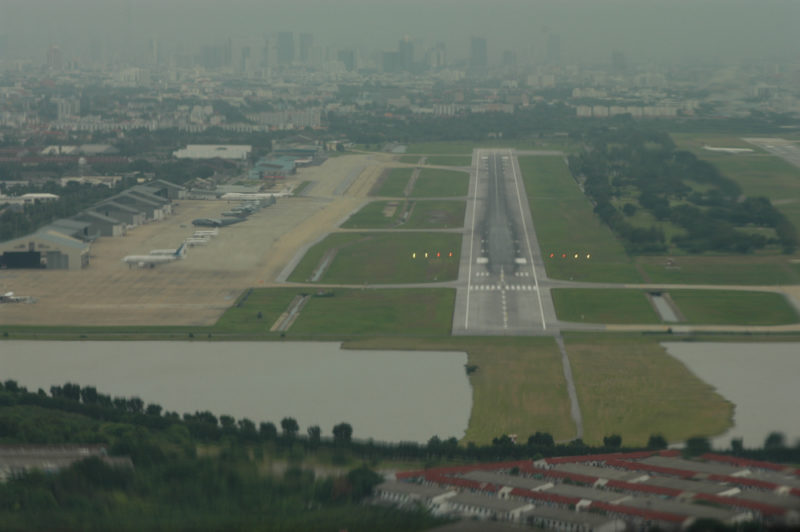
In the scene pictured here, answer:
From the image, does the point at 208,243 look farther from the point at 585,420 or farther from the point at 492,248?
the point at 585,420

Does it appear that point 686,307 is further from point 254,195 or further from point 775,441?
point 254,195

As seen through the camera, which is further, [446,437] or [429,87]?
[429,87]

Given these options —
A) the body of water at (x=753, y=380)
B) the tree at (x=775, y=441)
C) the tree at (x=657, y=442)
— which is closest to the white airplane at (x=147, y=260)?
the body of water at (x=753, y=380)

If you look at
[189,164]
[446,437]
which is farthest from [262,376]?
[189,164]

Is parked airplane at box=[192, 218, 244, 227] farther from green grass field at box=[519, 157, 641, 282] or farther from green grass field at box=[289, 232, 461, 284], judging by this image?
green grass field at box=[519, 157, 641, 282]

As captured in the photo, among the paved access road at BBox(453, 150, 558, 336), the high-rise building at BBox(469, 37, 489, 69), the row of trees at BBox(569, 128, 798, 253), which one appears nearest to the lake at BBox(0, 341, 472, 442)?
the paved access road at BBox(453, 150, 558, 336)
